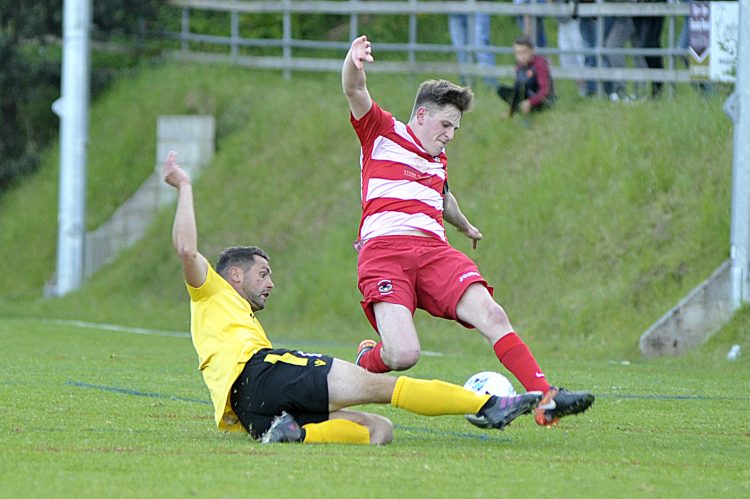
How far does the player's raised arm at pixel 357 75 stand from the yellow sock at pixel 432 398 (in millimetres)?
1681

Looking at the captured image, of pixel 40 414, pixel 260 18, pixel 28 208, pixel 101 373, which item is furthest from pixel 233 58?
pixel 40 414

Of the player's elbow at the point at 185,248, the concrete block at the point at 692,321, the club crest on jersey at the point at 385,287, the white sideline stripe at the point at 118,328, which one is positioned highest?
the player's elbow at the point at 185,248

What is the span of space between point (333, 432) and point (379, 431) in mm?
238

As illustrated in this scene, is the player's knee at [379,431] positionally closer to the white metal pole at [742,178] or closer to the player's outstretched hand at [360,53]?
the player's outstretched hand at [360,53]

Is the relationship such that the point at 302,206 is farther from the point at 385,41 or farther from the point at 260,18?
the point at 260,18

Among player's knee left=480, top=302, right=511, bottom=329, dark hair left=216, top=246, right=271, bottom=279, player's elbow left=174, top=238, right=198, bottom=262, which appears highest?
player's elbow left=174, top=238, right=198, bottom=262

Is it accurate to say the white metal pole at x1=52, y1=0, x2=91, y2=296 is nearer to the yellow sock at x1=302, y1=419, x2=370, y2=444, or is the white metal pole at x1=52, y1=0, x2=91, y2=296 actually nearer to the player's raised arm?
the player's raised arm

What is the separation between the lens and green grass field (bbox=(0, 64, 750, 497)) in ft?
20.5

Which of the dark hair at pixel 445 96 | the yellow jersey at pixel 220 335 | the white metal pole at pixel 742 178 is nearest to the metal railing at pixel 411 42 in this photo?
the white metal pole at pixel 742 178

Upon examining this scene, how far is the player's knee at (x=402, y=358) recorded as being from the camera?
748 centimetres

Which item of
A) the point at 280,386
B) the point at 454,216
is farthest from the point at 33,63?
the point at 280,386

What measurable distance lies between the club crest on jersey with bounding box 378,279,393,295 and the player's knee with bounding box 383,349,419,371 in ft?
1.14

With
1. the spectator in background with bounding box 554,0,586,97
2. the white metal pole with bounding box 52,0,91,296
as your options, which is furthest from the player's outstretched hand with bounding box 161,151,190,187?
the white metal pole with bounding box 52,0,91,296

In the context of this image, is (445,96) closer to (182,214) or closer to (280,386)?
(182,214)
